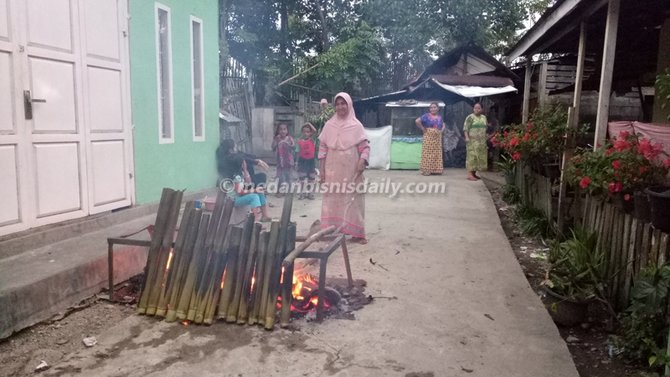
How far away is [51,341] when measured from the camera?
357 centimetres

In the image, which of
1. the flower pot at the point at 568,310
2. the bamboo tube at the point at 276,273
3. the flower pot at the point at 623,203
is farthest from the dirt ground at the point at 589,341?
the bamboo tube at the point at 276,273

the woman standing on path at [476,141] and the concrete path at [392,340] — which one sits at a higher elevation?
the woman standing on path at [476,141]

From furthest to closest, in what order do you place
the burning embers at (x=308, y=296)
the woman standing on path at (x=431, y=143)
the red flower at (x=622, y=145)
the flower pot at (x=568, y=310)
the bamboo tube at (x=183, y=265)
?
the woman standing on path at (x=431, y=143)
the red flower at (x=622, y=145)
the flower pot at (x=568, y=310)
the burning embers at (x=308, y=296)
the bamboo tube at (x=183, y=265)

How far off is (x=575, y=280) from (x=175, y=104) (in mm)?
5754

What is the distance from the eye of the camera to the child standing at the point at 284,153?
9.32 meters

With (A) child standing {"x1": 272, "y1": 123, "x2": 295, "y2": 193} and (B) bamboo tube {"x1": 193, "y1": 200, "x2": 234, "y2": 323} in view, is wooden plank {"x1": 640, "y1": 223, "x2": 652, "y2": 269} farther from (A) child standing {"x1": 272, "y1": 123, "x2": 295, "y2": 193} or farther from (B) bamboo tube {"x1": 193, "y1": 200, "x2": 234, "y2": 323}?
(A) child standing {"x1": 272, "y1": 123, "x2": 295, "y2": 193}

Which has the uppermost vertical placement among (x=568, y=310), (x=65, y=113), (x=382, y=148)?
(x=65, y=113)

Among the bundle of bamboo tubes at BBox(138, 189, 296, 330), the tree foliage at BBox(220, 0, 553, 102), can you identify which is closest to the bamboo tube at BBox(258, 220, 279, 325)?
the bundle of bamboo tubes at BBox(138, 189, 296, 330)

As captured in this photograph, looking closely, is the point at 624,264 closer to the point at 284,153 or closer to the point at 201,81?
the point at 284,153

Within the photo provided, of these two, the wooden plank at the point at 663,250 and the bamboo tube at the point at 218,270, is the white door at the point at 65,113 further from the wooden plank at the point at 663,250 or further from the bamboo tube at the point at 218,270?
the wooden plank at the point at 663,250

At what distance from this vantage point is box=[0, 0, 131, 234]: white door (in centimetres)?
466

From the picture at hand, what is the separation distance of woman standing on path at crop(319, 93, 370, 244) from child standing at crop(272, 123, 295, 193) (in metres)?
3.20

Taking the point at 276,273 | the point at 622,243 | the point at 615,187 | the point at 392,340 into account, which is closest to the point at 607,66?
the point at 615,187

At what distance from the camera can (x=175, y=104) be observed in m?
7.50
